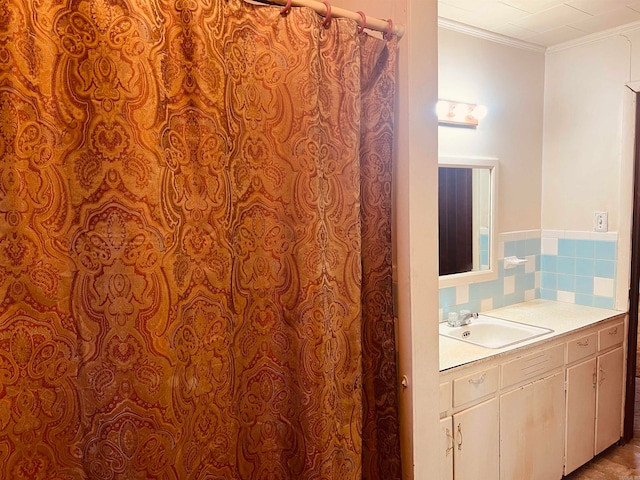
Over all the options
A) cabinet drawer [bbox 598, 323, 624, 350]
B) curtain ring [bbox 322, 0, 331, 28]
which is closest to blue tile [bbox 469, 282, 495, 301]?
cabinet drawer [bbox 598, 323, 624, 350]

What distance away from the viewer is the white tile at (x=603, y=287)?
109 inches

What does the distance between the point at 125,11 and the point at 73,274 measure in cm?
57

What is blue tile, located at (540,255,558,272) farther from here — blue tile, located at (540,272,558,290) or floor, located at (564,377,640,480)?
floor, located at (564,377,640,480)

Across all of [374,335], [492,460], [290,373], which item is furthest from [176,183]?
[492,460]

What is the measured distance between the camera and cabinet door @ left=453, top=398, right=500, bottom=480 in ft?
6.26

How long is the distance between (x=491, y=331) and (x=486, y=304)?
0.25m

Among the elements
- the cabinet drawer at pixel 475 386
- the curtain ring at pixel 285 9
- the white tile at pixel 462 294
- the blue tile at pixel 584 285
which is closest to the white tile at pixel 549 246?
the blue tile at pixel 584 285

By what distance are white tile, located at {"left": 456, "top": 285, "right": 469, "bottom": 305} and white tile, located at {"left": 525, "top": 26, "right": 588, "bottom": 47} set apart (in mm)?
1580

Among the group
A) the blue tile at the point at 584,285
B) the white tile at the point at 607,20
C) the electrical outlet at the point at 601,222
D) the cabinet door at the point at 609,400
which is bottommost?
the cabinet door at the point at 609,400

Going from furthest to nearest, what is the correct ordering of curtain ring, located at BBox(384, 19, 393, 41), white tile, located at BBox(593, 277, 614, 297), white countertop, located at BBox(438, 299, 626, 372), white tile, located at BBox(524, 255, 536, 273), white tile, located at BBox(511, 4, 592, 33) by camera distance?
1. white tile, located at BBox(524, 255, 536, 273)
2. white tile, located at BBox(593, 277, 614, 297)
3. white tile, located at BBox(511, 4, 592, 33)
4. white countertop, located at BBox(438, 299, 626, 372)
5. curtain ring, located at BBox(384, 19, 393, 41)

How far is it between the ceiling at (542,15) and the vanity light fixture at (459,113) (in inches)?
17.4

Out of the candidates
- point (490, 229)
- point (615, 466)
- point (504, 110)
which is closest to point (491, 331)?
point (490, 229)

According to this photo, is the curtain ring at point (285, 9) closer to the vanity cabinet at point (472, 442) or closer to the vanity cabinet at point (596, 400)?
the vanity cabinet at point (472, 442)

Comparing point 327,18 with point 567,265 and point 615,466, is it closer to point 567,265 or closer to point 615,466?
point 567,265
